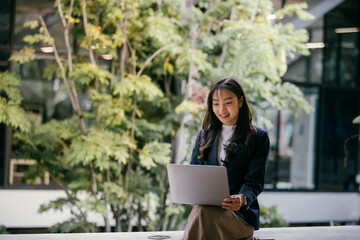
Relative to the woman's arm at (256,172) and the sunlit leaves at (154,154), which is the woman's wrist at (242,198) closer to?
the woman's arm at (256,172)

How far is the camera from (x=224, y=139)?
10.2 ft

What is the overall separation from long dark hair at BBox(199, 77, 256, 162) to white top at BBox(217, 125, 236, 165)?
0.13 ft

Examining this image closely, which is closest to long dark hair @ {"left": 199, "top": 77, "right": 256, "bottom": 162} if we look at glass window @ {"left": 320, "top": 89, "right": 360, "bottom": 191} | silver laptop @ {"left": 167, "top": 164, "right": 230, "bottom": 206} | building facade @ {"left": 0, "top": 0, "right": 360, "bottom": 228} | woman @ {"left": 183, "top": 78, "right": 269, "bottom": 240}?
woman @ {"left": 183, "top": 78, "right": 269, "bottom": 240}

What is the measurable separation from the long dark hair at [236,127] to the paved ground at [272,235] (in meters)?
1.05

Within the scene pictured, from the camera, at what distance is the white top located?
308 cm

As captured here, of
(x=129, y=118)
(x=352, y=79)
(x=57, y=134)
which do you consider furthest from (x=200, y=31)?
(x=352, y=79)

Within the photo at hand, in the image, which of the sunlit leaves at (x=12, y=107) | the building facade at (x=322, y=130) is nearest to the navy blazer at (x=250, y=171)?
the sunlit leaves at (x=12, y=107)

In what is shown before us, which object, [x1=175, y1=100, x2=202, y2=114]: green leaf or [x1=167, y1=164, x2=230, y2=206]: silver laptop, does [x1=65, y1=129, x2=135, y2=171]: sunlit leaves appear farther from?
[x1=167, y1=164, x2=230, y2=206]: silver laptop

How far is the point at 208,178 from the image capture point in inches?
110

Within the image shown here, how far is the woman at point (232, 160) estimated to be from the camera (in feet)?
9.51

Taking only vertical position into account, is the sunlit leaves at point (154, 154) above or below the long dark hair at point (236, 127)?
below

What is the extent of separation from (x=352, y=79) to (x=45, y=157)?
7067 mm

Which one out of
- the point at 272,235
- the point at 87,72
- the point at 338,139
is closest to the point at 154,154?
the point at 87,72

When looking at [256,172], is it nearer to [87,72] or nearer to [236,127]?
[236,127]
